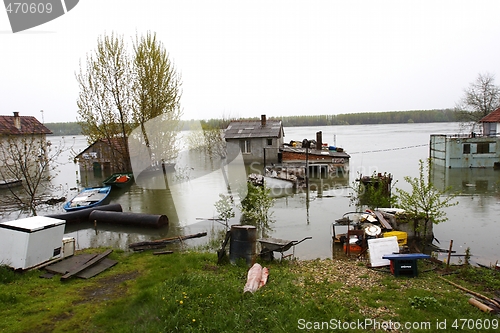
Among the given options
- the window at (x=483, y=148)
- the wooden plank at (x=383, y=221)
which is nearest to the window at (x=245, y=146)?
the window at (x=483, y=148)

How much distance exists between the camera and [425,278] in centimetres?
830

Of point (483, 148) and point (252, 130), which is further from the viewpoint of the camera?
point (252, 130)

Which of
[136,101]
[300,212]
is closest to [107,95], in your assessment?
[136,101]

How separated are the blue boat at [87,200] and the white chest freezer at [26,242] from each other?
28.6 feet

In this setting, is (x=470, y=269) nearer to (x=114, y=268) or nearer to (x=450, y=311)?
(x=450, y=311)

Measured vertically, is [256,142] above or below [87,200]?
above

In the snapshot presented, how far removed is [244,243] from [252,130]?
28.3m

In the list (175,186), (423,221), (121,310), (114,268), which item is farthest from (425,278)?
(175,186)

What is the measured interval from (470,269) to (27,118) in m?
41.5

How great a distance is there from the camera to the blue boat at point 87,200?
1750 cm

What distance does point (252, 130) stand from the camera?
36.8 meters

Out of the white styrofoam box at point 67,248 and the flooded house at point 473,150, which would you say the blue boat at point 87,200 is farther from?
the flooded house at point 473,150

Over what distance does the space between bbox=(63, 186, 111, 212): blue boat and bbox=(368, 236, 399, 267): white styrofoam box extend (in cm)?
1412

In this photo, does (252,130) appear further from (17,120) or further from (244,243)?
(244,243)
